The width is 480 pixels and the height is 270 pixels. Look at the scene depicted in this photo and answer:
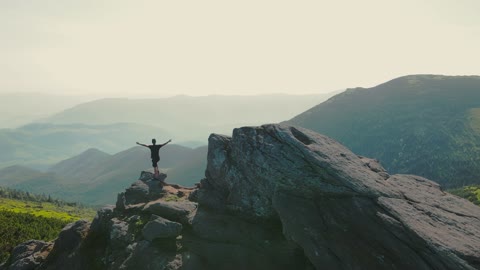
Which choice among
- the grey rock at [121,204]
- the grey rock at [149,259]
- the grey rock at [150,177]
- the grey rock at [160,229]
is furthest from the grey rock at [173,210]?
the grey rock at [150,177]

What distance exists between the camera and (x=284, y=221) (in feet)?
96.8

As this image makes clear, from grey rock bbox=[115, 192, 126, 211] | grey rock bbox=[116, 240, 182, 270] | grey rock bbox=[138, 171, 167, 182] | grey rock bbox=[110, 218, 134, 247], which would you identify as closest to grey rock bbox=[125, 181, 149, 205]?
grey rock bbox=[115, 192, 126, 211]

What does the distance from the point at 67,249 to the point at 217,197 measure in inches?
683

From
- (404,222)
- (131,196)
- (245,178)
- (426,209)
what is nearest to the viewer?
(404,222)

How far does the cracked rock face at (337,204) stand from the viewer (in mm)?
24672

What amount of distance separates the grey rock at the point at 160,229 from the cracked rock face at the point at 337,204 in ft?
16.2

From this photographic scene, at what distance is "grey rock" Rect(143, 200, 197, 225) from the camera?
1396 inches

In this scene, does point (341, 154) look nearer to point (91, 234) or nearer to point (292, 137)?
point (292, 137)

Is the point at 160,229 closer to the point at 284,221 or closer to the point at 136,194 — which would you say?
the point at 136,194

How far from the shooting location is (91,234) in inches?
1435

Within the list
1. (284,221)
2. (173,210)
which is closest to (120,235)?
(173,210)

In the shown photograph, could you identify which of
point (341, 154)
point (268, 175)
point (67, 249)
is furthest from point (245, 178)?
point (67, 249)

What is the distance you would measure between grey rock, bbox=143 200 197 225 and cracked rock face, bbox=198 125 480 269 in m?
2.05

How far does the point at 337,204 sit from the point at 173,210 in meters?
17.1
